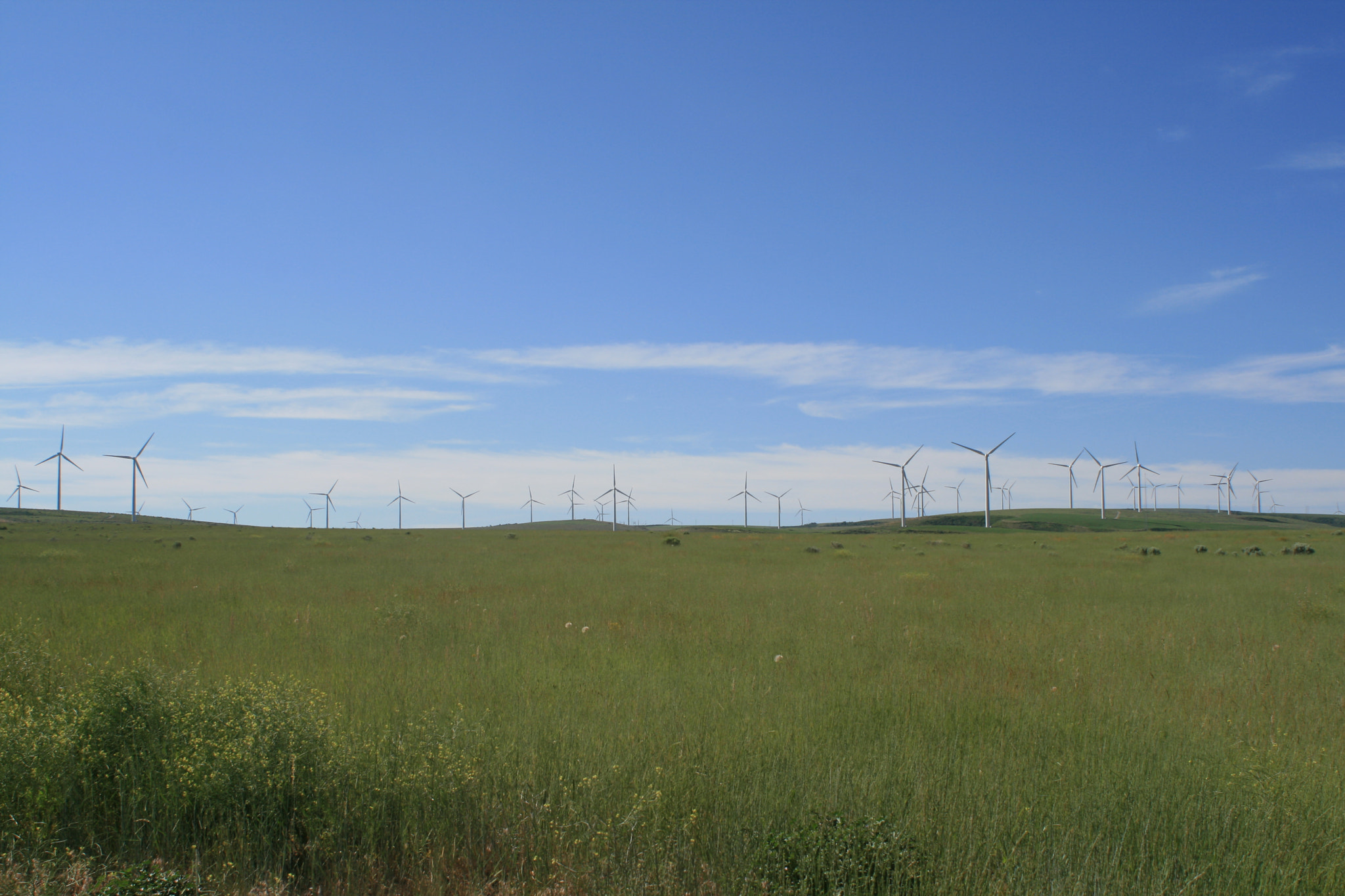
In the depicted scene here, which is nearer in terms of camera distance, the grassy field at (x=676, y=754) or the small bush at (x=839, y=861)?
the small bush at (x=839, y=861)

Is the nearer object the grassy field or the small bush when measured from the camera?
the small bush

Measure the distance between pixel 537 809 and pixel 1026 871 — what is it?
3.83 meters

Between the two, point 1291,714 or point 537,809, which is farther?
point 1291,714

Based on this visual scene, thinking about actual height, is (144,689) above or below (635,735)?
above

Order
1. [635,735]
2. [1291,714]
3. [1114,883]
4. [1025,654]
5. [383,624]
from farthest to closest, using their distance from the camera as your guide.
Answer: [383,624]
[1025,654]
[1291,714]
[635,735]
[1114,883]

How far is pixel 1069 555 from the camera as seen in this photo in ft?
134

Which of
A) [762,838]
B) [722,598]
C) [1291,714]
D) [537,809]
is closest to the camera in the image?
[762,838]

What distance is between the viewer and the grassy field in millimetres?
5465

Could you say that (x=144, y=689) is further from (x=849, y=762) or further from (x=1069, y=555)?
(x=1069, y=555)

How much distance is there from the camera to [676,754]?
7258 millimetres

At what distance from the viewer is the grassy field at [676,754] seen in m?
5.46

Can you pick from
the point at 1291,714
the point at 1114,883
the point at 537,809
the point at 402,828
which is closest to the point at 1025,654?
the point at 1291,714

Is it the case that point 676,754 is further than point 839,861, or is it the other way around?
point 676,754

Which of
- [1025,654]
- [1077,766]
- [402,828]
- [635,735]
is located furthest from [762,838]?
[1025,654]
